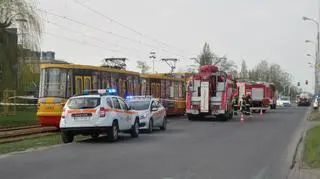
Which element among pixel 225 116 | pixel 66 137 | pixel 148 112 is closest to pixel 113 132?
pixel 66 137

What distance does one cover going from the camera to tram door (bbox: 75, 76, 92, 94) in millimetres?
26906

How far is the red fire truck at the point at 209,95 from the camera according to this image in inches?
1455

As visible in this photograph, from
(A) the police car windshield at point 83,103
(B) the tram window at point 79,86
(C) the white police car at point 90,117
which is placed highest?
(B) the tram window at point 79,86

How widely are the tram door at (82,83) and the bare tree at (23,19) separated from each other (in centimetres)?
1293

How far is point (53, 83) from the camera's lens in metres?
26.3

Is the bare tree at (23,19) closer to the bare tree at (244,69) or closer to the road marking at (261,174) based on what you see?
the road marking at (261,174)

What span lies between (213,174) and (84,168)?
9.43ft

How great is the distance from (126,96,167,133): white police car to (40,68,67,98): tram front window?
303 centimetres

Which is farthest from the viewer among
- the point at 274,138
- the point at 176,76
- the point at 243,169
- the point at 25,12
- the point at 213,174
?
the point at 176,76

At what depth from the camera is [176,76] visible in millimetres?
46531

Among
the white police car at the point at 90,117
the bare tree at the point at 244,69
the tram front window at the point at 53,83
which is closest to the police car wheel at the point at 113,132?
the white police car at the point at 90,117

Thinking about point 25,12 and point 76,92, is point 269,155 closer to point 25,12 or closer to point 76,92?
point 76,92

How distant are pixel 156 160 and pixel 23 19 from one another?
27022 millimetres

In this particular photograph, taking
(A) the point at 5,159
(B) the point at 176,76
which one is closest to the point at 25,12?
(B) the point at 176,76
